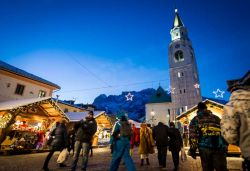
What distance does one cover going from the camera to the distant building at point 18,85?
2106 centimetres

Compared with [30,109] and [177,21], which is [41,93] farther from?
[177,21]

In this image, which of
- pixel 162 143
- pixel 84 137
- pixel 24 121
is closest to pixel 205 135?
pixel 162 143

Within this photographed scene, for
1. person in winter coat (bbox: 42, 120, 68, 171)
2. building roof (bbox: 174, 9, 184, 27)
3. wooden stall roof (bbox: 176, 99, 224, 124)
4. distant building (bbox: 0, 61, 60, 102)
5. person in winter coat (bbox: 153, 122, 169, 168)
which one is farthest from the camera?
building roof (bbox: 174, 9, 184, 27)

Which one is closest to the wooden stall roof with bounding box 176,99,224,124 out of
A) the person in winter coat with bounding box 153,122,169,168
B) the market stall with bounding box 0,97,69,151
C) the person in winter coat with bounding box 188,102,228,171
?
the person in winter coat with bounding box 153,122,169,168

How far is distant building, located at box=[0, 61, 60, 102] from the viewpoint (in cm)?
2106

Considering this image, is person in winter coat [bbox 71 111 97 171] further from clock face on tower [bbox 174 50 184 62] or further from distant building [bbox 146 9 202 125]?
clock face on tower [bbox 174 50 184 62]

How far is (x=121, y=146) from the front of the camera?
5230 mm

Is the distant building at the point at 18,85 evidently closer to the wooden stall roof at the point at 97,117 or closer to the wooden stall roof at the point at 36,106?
the wooden stall roof at the point at 36,106

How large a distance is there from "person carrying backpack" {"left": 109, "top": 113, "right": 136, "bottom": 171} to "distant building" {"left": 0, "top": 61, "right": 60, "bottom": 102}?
20351mm

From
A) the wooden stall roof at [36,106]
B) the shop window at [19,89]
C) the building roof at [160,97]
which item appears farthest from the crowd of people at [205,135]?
the building roof at [160,97]

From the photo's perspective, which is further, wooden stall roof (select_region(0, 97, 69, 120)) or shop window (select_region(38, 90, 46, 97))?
shop window (select_region(38, 90, 46, 97))

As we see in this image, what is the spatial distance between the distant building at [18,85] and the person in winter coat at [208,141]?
2256 cm

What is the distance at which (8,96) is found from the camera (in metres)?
21.4

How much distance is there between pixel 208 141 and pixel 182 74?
55277mm
